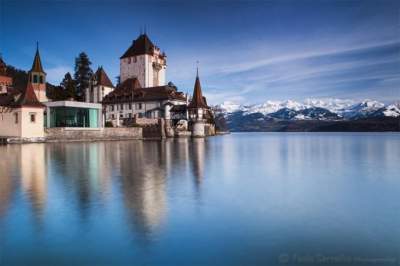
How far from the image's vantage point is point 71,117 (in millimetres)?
50250

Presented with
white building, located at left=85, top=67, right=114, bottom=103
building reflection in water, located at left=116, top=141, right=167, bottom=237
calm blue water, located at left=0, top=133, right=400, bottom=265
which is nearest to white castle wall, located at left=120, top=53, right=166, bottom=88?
white building, located at left=85, top=67, right=114, bottom=103

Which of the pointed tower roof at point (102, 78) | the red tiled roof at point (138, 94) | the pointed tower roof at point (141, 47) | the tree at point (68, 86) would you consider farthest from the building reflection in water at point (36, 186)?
the pointed tower roof at point (141, 47)

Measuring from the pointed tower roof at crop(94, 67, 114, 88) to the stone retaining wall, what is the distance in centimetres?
2194

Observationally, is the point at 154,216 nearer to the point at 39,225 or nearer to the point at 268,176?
the point at 39,225

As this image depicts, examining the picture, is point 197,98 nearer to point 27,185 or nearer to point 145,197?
point 27,185

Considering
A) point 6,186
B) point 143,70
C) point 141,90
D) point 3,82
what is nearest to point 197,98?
point 141,90

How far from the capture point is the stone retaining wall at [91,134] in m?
46.5

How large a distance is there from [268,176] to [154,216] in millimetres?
8539

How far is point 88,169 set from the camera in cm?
1702

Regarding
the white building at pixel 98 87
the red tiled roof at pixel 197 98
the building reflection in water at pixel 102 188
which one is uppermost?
the white building at pixel 98 87

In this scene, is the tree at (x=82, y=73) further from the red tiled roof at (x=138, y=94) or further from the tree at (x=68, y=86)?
the red tiled roof at (x=138, y=94)

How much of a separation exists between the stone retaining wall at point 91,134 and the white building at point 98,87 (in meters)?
20.3

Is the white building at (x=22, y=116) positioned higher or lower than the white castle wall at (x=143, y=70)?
lower

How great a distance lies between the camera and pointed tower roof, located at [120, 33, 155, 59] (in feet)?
259
